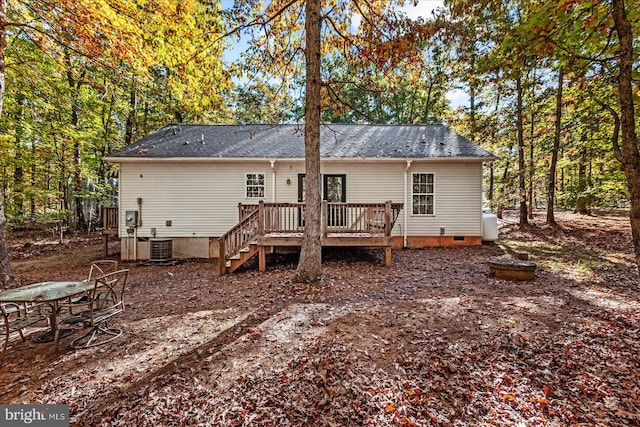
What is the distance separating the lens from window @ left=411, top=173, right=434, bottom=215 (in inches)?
397

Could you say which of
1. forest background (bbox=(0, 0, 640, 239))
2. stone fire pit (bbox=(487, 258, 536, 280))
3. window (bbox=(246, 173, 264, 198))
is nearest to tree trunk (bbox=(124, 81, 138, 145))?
forest background (bbox=(0, 0, 640, 239))

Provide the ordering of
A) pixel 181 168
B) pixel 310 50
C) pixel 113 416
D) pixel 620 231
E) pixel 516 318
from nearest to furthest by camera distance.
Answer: pixel 113 416 → pixel 516 318 → pixel 310 50 → pixel 181 168 → pixel 620 231

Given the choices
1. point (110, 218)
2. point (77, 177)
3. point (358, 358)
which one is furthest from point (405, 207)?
point (77, 177)

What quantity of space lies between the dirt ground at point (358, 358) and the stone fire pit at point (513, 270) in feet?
1.03

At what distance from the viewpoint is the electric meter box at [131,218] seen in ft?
31.2

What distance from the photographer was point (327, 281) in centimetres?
608

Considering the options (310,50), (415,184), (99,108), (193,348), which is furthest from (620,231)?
(99,108)

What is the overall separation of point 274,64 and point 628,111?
6.64 meters

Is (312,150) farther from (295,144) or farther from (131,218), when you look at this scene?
(131,218)

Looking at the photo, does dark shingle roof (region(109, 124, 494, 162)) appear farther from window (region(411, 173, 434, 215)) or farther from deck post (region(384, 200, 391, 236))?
deck post (region(384, 200, 391, 236))

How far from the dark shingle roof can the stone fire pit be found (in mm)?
4479

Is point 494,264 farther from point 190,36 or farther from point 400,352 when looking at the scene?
point 190,36

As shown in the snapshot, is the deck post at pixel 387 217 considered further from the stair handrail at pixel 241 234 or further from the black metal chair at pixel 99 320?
the black metal chair at pixel 99 320

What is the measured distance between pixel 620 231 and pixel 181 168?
1723 cm
